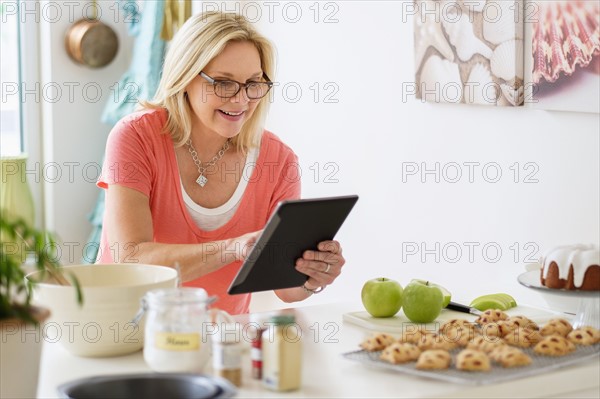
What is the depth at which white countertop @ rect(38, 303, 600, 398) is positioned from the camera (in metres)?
1.43

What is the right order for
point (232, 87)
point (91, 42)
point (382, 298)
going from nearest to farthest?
point (382, 298)
point (232, 87)
point (91, 42)

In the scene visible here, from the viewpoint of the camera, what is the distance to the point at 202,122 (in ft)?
7.39

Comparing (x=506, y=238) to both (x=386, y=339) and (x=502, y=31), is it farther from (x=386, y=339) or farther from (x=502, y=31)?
(x=386, y=339)

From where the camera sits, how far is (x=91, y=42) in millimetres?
3855

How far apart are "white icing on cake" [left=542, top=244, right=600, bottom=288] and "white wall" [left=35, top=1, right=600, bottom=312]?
39 cm

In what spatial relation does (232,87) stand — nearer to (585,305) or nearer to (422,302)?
(422,302)

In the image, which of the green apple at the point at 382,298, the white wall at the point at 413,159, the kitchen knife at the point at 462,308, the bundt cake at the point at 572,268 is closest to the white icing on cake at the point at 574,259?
the bundt cake at the point at 572,268

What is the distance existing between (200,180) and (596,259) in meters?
0.96

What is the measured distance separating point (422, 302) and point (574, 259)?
0.30 meters

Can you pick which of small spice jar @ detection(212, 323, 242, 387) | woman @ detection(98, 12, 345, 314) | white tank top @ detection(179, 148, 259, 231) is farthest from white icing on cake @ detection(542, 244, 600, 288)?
white tank top @ detection(179, 148, 259, 231)

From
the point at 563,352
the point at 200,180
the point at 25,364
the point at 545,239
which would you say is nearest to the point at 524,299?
the point at 545,239

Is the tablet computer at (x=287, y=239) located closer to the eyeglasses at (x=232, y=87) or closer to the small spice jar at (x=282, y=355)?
the small spice jar at (x=282, y=355)

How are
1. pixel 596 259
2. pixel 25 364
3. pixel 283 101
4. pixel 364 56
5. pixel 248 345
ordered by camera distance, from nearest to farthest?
pixel 25 364 < pixel 248 345 < pixel 596 259 < pixel 364 56 < pixel 283 101

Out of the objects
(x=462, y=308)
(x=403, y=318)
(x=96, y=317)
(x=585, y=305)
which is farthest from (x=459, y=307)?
(x=96, y=317)
